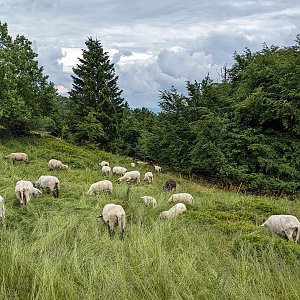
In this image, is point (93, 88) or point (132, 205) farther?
point (93, 88)

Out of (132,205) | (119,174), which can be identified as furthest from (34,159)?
(132,205)

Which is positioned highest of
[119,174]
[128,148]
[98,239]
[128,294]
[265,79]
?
[265,79]

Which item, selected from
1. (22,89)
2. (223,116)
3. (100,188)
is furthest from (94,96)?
(100,188)

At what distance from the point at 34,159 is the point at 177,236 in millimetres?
16027

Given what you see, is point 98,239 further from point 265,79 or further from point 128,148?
point 128,148

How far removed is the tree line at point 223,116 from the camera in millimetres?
18375

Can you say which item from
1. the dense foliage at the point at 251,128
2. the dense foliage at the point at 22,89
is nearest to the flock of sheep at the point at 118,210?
the dense foliage at the point at 251,128

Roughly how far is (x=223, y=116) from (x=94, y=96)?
48.3 ft

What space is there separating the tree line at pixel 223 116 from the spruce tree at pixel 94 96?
1.77 meters

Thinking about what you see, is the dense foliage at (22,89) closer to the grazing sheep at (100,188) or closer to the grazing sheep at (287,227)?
the grazing sheep at (100,188)

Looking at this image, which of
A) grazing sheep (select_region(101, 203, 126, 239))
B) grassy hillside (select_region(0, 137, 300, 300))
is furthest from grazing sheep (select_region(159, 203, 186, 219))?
grazing sheep (select_region(101, 203, 126, 239))

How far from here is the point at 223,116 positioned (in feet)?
71.0

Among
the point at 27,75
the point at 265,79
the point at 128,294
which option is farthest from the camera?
the point at 27,75

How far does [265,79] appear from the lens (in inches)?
780
